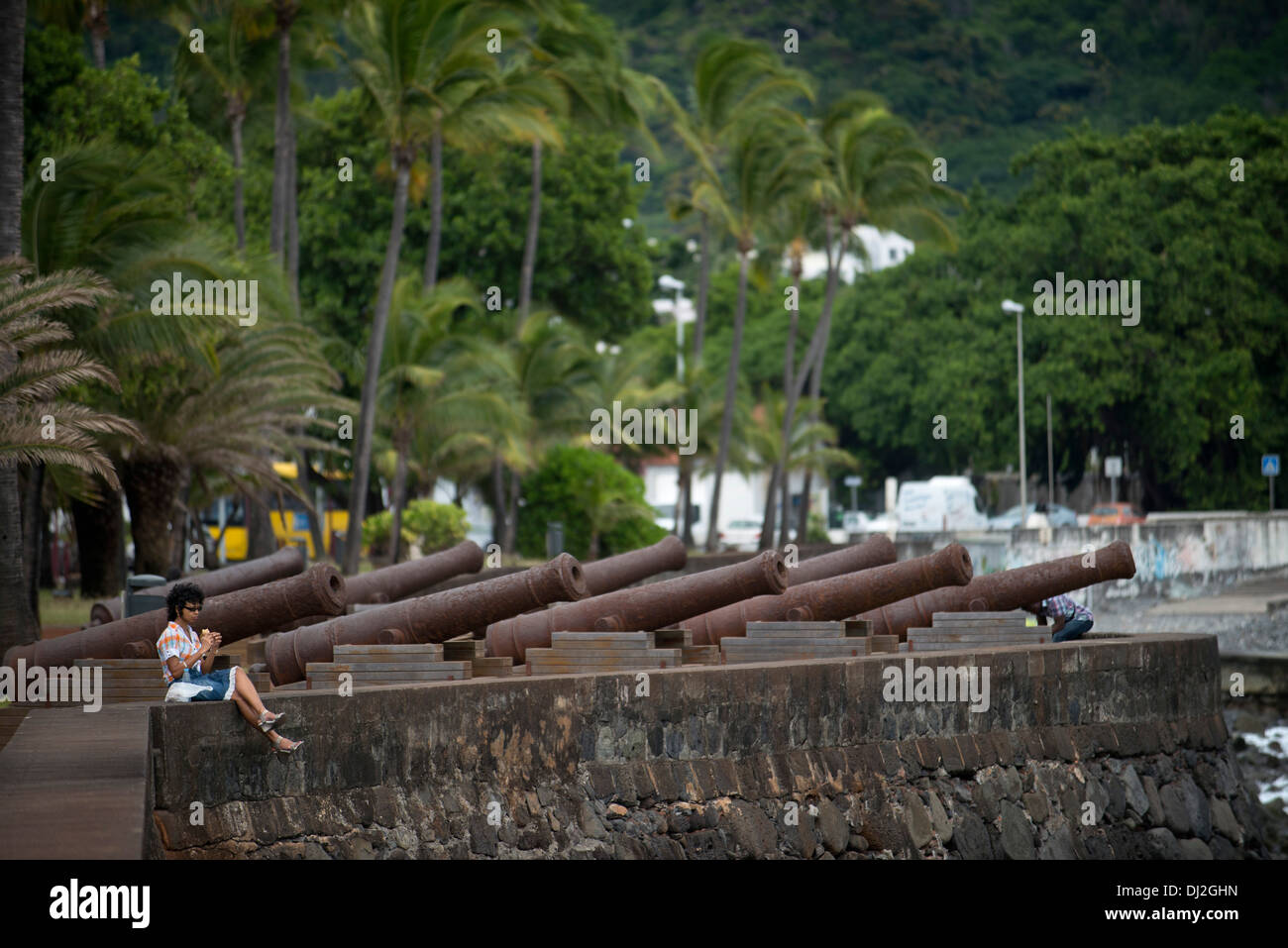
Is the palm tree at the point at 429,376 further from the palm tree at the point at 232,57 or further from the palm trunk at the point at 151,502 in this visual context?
the palm trunk at the point at 151,502

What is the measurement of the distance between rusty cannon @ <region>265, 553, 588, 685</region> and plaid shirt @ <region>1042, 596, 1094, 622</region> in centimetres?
515

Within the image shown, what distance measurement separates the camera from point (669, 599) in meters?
12.0

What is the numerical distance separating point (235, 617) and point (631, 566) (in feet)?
13.2

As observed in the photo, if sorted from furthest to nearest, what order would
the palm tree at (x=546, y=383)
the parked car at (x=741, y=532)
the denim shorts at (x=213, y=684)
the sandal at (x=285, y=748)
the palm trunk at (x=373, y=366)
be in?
the parked car at (x=741, y=532), the palm tree at (x=546, y=383), the palm trunk at (x=373, y=366), the denim shorts at (x=213, y=684), the sandal at (x=285, y=748)

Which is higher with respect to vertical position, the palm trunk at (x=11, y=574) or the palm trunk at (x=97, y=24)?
the palm trunk at (x=97, y=24)

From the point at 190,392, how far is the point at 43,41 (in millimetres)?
7204

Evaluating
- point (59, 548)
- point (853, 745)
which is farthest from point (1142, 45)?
point (853, 745)

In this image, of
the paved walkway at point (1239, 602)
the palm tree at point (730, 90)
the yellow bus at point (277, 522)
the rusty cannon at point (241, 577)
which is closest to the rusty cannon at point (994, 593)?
the rusty cannon at point (241, 577)

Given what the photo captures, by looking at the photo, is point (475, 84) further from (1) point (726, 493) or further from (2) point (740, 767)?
(1) point (726, 493)

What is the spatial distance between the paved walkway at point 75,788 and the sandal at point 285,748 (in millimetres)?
628

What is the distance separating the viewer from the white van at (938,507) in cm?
4875

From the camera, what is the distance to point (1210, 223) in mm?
49500

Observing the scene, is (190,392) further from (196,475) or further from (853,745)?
(853,745)

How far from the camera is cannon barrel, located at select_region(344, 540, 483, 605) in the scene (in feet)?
50.0
